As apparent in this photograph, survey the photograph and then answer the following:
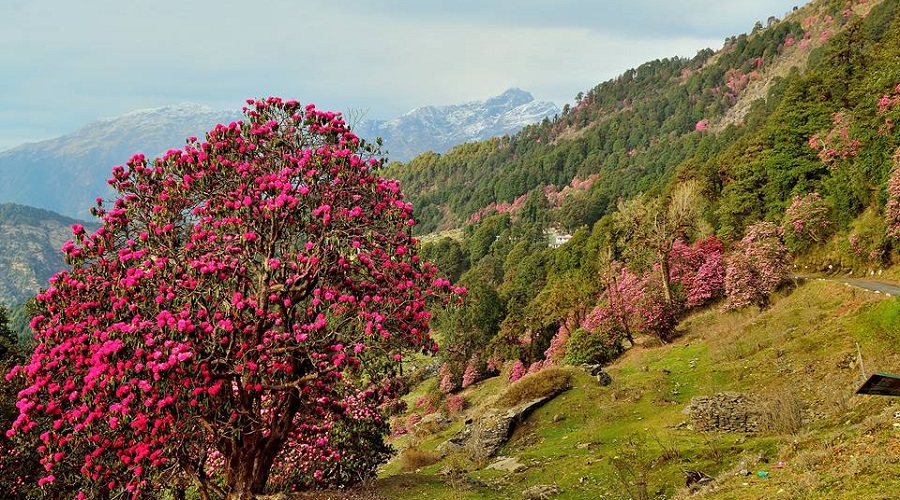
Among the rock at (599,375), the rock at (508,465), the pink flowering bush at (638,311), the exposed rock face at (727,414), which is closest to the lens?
the exposed rock face at (727,414)

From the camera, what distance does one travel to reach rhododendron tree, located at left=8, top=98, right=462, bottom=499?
37.9ft

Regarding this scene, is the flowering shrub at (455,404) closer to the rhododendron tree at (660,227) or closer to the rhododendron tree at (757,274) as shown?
the rhododendron tree at (660,227)

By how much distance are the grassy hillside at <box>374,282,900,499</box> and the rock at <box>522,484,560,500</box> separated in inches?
17.0

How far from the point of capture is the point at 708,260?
52031 millimetres

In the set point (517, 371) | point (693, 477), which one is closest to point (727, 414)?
point (693, 477)

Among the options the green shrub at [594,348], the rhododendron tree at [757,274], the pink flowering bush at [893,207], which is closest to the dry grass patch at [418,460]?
the green shrub at [594,348]

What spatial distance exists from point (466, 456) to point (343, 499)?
14.5 meters

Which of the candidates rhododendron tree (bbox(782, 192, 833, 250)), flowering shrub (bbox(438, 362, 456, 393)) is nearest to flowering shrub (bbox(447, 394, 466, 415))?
flowering shrub (bbox(438, 362, 456, 393))

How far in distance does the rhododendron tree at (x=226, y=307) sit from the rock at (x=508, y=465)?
12135 millimetres

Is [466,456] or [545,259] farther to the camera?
[545,259]

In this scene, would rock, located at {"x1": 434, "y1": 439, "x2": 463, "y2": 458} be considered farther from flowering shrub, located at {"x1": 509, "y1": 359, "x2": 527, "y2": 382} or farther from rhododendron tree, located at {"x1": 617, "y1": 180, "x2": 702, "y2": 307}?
flowering shrub, located at {"x1": 509, "y1": 359, "x2": 527, "y2": 382}

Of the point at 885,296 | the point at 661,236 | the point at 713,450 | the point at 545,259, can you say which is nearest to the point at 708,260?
the point at 661,236

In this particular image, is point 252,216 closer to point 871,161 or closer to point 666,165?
point 871,161

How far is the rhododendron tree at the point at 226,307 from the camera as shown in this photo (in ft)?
37.9
